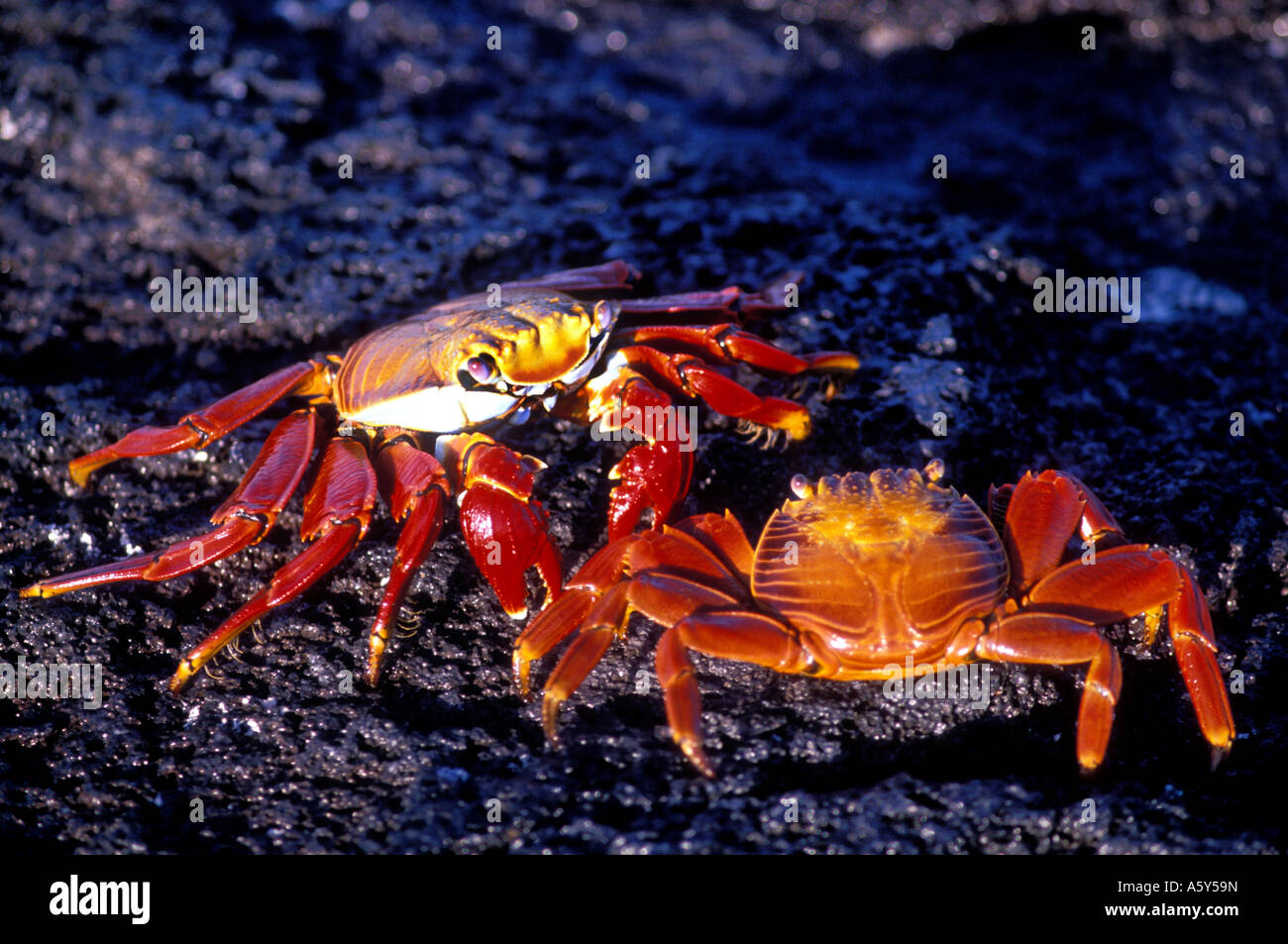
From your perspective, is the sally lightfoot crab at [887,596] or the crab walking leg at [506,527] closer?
the sally lightfoot crab at [887,596]

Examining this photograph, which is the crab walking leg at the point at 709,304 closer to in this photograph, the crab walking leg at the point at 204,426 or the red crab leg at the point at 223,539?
the crab walking leg at the point at 204,426

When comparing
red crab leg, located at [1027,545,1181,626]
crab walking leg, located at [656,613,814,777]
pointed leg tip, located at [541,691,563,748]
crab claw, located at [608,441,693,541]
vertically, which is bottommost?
pointed leg tip, located at [541,691,563,748]

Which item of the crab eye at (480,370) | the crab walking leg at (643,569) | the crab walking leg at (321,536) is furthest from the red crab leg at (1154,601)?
the crab walking leg at (321,536)

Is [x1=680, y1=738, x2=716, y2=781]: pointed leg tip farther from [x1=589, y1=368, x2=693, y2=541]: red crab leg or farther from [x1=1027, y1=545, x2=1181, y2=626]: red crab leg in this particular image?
[x1=1027, y1=545, x2=1181, y2=626]: red crab leg

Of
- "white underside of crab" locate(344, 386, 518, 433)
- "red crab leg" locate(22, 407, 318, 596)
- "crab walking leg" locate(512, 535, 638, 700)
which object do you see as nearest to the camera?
"crab walking leg" locate(512, 535, 638, 700)

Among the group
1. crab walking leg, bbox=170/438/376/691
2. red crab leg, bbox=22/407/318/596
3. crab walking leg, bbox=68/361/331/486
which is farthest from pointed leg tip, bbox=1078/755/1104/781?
crab walking leg, bbox=68/361/331/486

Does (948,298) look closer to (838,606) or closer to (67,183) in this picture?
(838,606)
